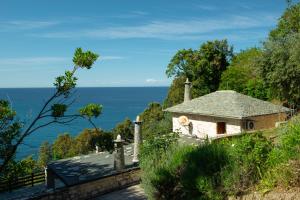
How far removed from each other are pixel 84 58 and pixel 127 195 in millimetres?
7200

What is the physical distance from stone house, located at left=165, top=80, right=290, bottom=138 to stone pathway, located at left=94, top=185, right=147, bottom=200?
36.0 feet

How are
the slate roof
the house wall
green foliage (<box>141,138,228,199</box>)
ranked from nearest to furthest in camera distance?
green foliage (<box>141,138,228,199</box>) → the slate roof → the house wall

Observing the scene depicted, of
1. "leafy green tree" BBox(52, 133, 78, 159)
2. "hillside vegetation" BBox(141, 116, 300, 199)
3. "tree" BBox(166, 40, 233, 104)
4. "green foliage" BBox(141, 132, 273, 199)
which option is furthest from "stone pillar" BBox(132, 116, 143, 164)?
"leafy green tree" BBox(52, 133, 78, 159)

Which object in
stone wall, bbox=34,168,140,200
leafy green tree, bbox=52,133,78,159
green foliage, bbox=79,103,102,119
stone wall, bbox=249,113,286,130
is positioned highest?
green foliage, bbox=79,103,102,119

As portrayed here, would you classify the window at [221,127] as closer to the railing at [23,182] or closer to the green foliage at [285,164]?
the railing at [23,182]

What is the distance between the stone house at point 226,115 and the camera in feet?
83.6

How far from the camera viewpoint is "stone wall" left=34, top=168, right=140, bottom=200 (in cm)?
1241

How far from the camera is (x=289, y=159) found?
7.52 meters

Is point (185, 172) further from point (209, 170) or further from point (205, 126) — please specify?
point (205, 126)

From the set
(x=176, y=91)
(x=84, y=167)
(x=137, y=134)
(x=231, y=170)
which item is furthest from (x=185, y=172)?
(x=176, y=91)

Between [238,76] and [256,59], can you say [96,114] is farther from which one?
[238,76]

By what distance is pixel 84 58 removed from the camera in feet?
26.9

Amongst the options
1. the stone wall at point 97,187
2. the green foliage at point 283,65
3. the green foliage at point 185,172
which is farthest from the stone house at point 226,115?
the green foliage at point 185,172

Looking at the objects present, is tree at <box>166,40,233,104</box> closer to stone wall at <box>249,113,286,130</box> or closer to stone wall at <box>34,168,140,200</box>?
stone wall at <box>249,113,286,130</box>
